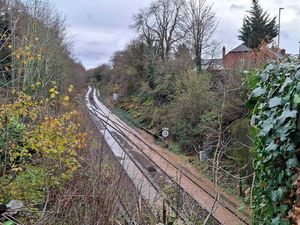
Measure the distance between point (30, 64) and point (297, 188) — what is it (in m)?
18.0

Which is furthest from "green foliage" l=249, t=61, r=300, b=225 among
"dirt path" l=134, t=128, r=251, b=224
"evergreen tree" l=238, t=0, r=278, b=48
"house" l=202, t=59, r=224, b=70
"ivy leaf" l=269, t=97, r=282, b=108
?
"evergreen tree" l=238, t=0, r=278, b=48

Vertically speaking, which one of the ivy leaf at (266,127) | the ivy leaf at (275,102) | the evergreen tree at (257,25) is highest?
the evergreen tree at (257,25)

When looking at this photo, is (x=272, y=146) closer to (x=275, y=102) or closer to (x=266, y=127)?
(x=266, y=127)

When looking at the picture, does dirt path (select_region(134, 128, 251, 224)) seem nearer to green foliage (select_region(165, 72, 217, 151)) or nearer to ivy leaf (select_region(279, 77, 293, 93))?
green foliage (select_region(165, 72, 217, 151))

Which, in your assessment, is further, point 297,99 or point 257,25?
point 257,25

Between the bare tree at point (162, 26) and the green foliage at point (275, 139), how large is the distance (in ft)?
125

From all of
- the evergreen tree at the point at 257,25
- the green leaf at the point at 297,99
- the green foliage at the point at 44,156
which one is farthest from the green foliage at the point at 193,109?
the evergreen tree at the point at 257,25

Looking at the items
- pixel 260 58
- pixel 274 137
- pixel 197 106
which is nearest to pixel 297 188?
pixel 274 137

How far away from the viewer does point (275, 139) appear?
342cm

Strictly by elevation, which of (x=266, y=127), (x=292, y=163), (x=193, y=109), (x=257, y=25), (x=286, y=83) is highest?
(x=257, y=25)

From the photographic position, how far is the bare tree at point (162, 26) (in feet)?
142

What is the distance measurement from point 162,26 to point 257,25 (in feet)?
37.3

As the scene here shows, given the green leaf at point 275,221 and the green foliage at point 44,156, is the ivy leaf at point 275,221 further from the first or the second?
the green foliage at point 44,156

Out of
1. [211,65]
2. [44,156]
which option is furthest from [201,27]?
[44,156]
